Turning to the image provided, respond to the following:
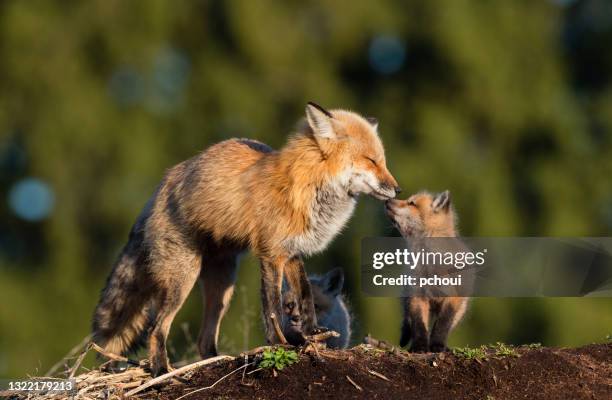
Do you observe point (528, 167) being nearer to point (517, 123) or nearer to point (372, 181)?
point (517, 123)

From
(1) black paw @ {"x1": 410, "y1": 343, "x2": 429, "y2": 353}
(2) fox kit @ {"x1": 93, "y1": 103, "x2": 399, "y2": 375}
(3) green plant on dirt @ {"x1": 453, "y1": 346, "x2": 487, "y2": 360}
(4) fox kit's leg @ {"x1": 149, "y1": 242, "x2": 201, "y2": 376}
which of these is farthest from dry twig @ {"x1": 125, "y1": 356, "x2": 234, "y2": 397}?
(1) black paw @ {"x1": 410, "y1": 343, "x2": 429, "y2": 353}

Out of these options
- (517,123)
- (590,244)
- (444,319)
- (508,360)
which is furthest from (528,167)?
(508,360)

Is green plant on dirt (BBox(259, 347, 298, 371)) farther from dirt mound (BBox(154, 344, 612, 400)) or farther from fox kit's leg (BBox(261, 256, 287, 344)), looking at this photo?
fox kit's leg (BBox(261, 256, 287, 344))

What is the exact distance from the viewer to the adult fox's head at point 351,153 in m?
7.86

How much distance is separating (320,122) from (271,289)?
1.37 metres

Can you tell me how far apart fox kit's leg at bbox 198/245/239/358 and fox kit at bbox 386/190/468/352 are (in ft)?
5.03

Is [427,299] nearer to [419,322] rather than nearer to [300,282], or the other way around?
[419,322]

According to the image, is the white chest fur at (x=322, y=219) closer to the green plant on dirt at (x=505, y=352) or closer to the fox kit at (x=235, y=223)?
the fox kit at (x=235, y=223)

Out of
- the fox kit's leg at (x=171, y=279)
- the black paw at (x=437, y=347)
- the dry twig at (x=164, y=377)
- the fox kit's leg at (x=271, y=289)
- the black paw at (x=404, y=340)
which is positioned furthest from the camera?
the black paw at (x=404, y=340)

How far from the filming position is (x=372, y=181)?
7848 millimetres

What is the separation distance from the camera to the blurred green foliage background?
57.0 feet

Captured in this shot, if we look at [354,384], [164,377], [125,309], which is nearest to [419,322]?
[354,384]

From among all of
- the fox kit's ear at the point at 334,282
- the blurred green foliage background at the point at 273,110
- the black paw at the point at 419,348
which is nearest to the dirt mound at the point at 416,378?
the black paw at the point at 419,348

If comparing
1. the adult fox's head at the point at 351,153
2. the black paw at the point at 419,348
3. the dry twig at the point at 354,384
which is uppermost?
the adult fox's head at the point at 351,153
